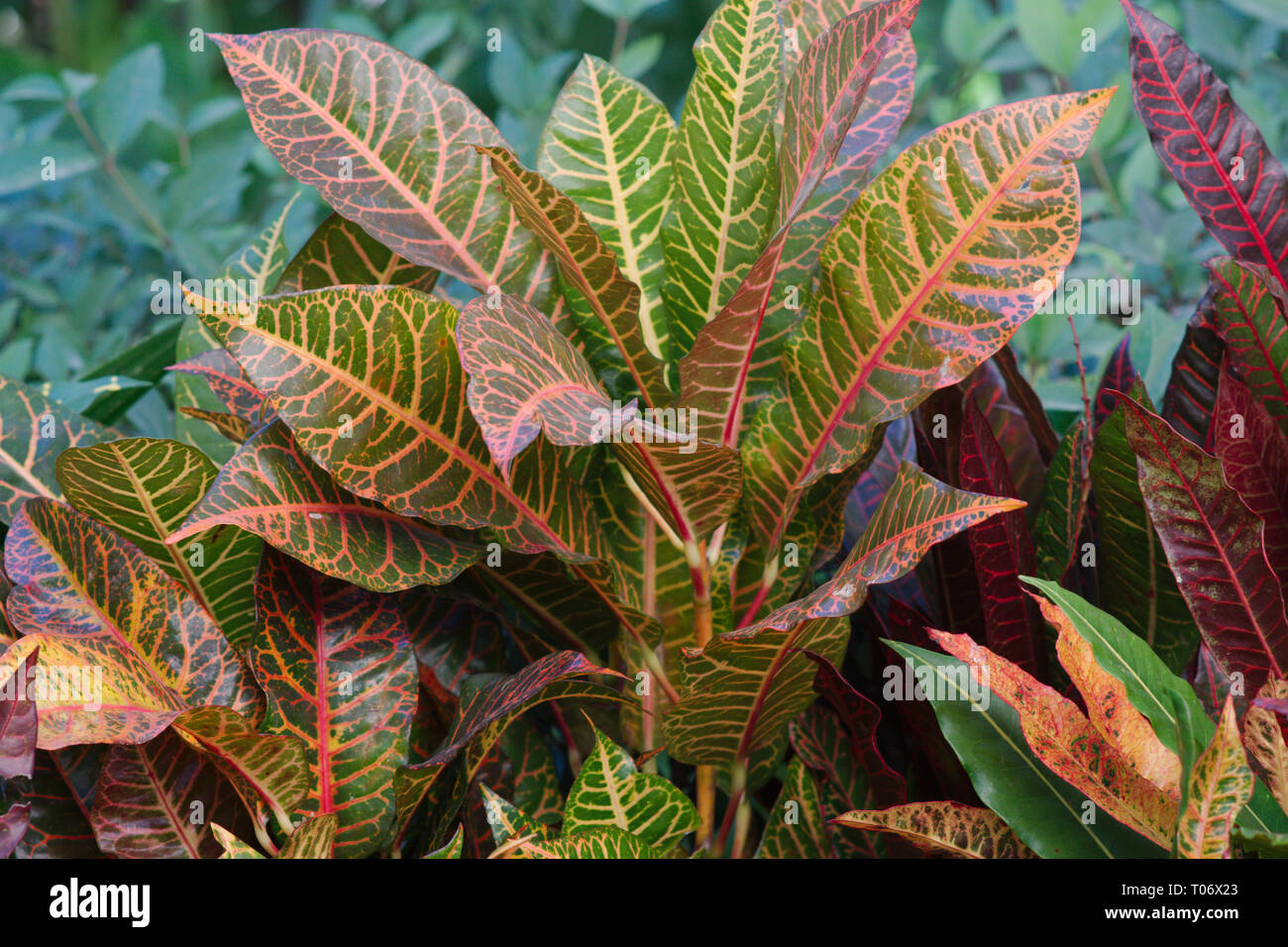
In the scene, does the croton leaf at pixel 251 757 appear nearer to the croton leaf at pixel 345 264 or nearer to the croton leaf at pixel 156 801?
the croton leaf at pixel 156 801

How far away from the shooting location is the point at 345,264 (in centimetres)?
69

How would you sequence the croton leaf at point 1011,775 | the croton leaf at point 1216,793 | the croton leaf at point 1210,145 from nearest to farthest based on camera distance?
the croton leaf at point 1216,793 → the croton leaf at point 1011,775 → the croton leaf at point 1210,145

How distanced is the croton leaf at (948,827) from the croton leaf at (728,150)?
329 mm

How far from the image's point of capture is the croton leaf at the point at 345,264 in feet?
2.21

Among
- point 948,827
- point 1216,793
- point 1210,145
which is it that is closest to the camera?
point 1216,793

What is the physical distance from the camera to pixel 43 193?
5.63ft

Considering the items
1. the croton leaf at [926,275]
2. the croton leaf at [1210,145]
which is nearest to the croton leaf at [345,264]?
the croton leaf at [926,275]

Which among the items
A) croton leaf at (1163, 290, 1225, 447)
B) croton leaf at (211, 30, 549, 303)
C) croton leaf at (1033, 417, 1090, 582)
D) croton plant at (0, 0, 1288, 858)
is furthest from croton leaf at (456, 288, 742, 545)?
croton leaf at (1163, 290, 1225, 447)

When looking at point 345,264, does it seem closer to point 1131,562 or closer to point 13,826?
point 13,826

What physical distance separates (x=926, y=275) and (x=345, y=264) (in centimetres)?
36

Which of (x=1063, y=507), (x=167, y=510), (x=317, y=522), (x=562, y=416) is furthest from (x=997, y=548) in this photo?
(x=167, y=510)
